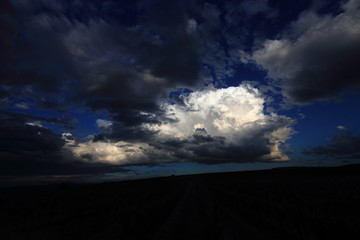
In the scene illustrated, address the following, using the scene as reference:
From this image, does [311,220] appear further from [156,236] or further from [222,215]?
[156,236]

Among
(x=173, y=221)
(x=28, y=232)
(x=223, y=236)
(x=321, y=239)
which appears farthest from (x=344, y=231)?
(x=28, y=232)

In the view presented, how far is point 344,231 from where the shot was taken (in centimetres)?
1135

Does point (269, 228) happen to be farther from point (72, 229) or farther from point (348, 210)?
point (72, 229)

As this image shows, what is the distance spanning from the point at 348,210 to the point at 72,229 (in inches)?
818

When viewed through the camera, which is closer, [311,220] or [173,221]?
[311,220]

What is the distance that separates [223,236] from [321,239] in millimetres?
4448

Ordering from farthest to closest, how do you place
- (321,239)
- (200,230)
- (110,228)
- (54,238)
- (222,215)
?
1. (222,215)
2. (110,228)
3. (54,238)
4. (200,230)
5. (321,239)

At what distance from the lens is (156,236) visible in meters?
11.3

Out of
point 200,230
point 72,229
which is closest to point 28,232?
point 72,229

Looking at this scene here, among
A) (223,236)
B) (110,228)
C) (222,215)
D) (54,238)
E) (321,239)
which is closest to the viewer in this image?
(321,239)

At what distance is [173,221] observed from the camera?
1472cm

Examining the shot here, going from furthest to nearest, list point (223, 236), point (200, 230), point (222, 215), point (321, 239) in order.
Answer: point (222, 215), point (200, 230), point (223, 236), point (321, 239)

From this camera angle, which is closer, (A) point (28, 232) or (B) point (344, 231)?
(B) point (344, 231)

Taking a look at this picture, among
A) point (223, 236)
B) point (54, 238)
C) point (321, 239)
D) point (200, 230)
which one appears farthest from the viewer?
point (54, 238)
